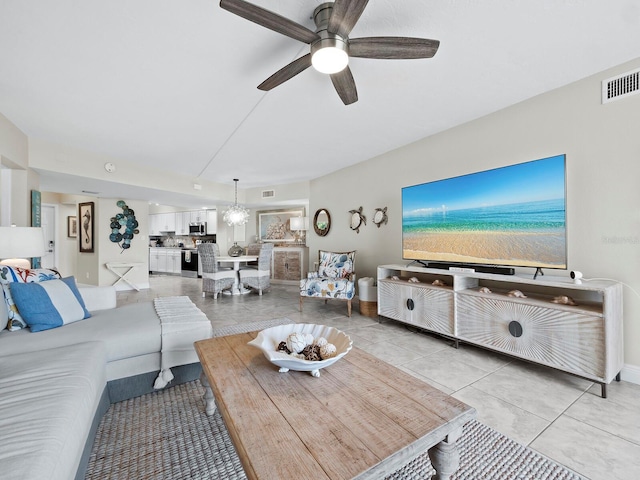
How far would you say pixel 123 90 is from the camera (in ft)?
7.86

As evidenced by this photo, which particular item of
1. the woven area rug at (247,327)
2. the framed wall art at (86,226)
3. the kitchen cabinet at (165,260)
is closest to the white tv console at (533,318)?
the woven area rug at (247,327)

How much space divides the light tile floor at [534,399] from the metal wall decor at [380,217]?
1.54 metres

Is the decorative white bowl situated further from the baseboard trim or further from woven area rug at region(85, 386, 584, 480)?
the baseboard trim

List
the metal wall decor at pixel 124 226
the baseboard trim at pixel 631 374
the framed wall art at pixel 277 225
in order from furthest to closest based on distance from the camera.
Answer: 1. the framed wall art at pixel 277 225
2. the metal wall decor at pixel 124 226
3. the baseboard trim at pixel 631 374

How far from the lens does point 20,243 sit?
94.4 inches

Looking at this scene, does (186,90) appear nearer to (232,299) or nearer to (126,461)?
(126,461)

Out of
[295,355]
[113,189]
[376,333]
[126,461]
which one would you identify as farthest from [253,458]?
[113,189]

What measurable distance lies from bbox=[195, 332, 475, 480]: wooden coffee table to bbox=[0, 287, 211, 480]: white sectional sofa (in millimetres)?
489

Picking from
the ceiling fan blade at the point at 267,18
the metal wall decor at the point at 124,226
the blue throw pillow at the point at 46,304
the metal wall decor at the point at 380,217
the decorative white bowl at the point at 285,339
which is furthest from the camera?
the metal wall decor at the point at 124,226

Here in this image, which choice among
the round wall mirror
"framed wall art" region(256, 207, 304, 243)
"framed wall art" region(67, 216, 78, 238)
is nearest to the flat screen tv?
the round wall mirror

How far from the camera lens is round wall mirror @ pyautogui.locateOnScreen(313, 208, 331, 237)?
5422 mm

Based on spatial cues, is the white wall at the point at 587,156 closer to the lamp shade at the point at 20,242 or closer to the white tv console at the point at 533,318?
the white tv console at the point at 533,318

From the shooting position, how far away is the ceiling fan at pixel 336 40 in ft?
4.53

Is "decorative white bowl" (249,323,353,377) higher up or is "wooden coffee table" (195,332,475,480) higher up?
"decorative white bowl" (249,323,353,377)
